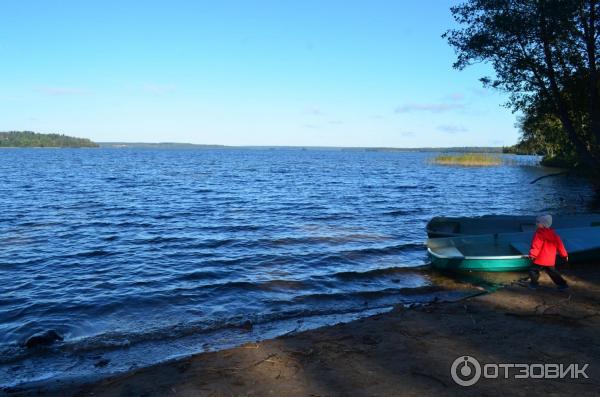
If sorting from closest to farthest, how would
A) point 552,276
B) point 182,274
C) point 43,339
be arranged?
1. point 43,339
2. point 552,276
3. point 182,274

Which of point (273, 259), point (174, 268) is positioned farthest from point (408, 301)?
point (174, 268)

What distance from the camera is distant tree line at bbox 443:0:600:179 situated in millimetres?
19922

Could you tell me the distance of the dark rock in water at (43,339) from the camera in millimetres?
9250

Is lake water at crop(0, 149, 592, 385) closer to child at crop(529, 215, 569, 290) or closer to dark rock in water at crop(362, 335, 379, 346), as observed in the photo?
dark rock in water at crop(362, 335, 379, 346)

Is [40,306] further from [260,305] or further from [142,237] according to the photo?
[142,237]

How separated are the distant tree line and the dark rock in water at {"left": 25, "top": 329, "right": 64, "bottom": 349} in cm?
2120

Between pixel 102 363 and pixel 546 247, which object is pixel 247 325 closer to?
pixel 102 363

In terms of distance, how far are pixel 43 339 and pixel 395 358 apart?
23.8ft

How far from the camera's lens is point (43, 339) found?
937cm

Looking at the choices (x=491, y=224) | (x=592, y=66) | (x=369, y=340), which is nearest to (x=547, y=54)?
(x=592, y=66)

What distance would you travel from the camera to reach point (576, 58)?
21.1 m

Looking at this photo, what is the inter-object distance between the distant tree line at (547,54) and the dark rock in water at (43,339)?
835 inches

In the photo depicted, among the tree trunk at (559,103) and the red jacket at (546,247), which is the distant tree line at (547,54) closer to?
the tree trunk at (559,103)

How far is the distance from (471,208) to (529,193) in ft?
45.2
